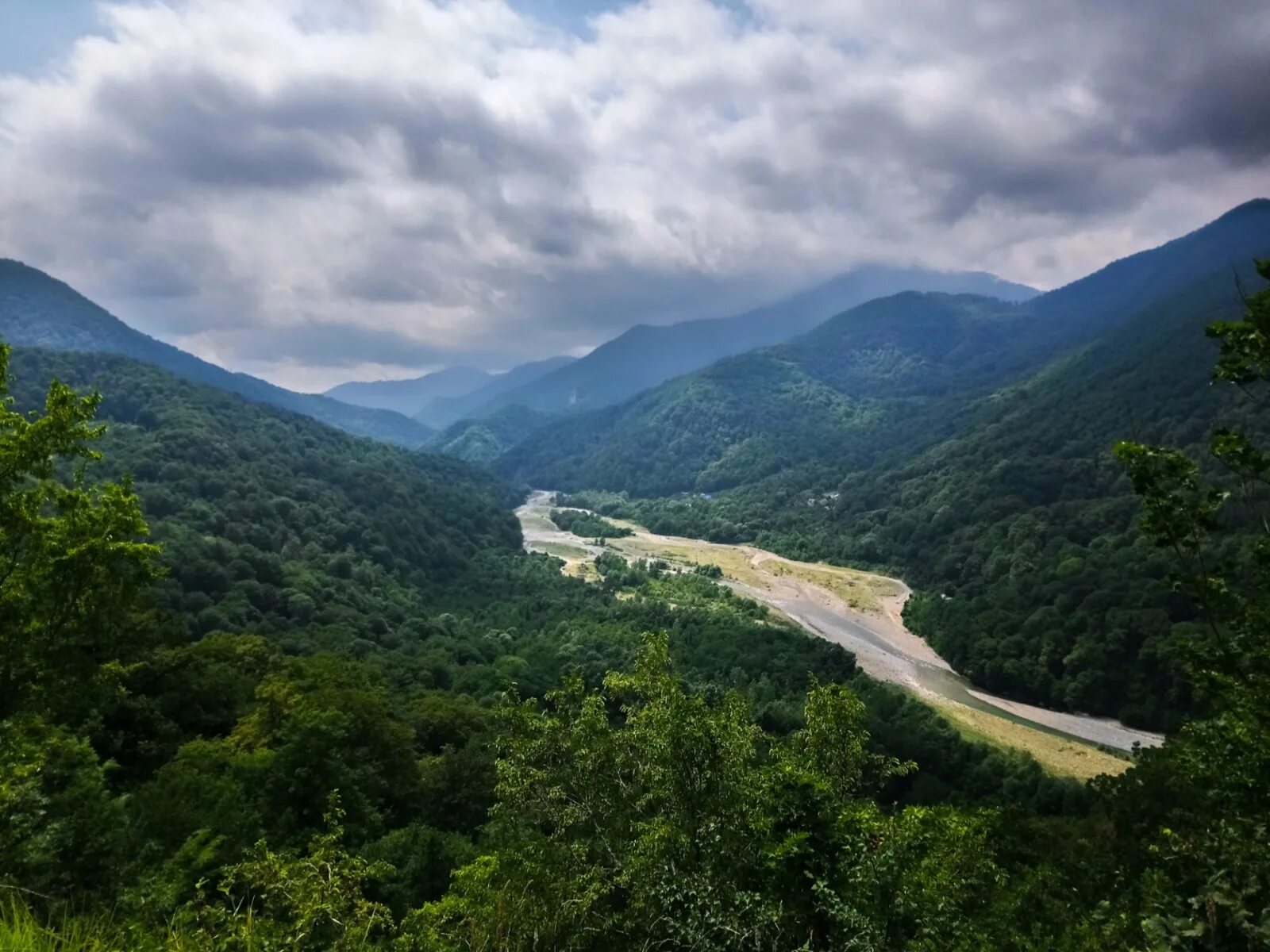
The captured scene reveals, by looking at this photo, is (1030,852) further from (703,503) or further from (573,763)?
(703,503)

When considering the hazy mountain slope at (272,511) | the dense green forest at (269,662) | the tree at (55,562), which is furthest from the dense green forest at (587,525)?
the tree at (55,562)

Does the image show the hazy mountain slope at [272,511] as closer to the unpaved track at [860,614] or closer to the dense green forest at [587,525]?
the dense green forest at [587,525]

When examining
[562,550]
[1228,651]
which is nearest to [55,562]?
[1228,651]

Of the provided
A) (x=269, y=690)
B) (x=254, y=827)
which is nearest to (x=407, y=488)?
(x=269, y=690)

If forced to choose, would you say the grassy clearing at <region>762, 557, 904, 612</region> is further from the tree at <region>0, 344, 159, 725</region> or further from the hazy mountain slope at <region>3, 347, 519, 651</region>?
the tree at <region>0, 344, 159, 725</region>

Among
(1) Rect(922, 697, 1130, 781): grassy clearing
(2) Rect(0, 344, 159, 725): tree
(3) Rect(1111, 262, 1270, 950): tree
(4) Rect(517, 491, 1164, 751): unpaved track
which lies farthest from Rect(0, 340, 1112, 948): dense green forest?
(4) Rect(517, 491, 1164, 751): unpaved track

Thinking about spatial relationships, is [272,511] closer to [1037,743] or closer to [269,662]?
[269,662]
